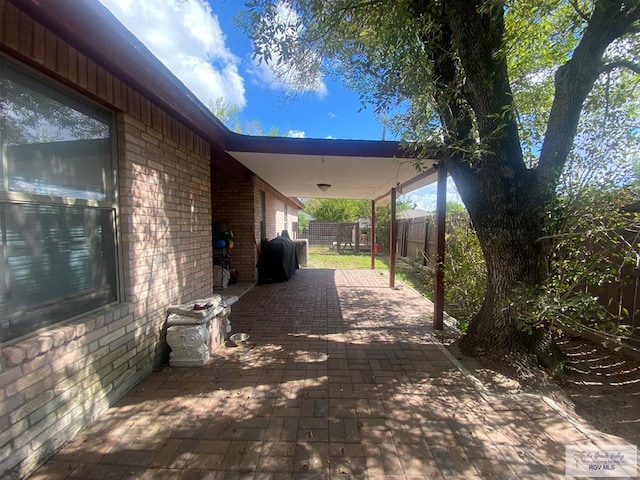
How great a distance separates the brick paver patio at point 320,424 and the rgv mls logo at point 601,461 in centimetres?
5

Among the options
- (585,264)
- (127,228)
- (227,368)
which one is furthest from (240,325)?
(585,264)

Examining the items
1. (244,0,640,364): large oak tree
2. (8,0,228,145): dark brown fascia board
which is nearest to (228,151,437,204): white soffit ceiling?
(244,0,640,364): large oak tree

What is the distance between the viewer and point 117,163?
254 centimetres

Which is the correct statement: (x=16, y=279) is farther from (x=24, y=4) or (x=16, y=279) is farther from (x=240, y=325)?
(x=240, y=325)

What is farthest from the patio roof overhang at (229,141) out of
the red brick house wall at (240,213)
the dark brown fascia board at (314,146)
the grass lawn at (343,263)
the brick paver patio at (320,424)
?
the grass lawn at (343,263)

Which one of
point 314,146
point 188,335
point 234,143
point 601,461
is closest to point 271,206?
point 234,143

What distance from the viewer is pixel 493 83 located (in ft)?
9.09

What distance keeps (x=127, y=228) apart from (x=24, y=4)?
1529 mm

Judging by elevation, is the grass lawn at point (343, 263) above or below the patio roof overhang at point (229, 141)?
below

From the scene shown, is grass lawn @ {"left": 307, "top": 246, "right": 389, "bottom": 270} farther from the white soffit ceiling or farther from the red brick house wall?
the red brick house wall

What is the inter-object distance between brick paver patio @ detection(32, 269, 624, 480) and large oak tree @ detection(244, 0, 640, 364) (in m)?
0.95

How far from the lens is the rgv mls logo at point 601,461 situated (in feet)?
5.75

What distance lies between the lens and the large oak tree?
265 cm

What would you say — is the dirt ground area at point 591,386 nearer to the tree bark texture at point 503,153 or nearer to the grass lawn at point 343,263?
the tree bark texture at point 503,153
